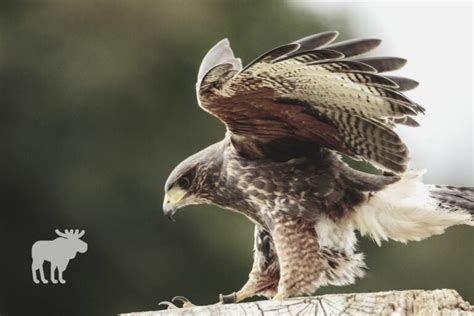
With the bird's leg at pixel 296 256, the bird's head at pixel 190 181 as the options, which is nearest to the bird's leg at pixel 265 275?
the bird's leg at pixel 296 256

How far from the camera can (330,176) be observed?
9461mm

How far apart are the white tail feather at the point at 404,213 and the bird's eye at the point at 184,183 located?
101 cm

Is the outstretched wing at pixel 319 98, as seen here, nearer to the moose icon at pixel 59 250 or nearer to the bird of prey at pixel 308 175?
the bird of prey at pixel 308 175

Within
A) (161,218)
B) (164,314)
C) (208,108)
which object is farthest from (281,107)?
(161,218)

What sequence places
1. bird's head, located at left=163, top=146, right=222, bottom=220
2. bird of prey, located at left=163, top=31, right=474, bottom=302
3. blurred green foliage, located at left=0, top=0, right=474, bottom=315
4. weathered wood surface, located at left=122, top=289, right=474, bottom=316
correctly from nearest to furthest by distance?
weathered wood surface, located at left=122, top=289, right=474, bottom=316
bird of prey, located at left=163, top=31, right=474, bottom=302
bird's head, located at left=163, top=146, right=222, bottom=220
blurred green foliage, located at left=0, top=0, right=474, bottom=315

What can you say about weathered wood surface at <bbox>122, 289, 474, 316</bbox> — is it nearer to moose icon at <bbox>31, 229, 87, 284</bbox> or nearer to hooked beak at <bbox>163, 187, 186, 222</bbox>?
moose icon at <bbox>31, 229, 87, 284</bbox>

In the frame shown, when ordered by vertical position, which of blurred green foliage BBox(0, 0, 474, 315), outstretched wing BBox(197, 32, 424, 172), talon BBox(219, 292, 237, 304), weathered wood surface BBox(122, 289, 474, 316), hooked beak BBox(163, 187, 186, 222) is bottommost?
blurred green foliage BBox(0, 0, 474, 315)

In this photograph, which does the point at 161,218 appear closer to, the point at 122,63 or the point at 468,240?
the point at 122,63

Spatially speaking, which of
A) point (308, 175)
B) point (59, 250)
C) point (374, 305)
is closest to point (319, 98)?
point (308, 175)

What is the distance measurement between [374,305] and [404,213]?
1843 mm

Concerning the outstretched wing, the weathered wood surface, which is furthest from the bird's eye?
the weathered wood surface

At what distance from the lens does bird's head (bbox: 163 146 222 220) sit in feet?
31.6

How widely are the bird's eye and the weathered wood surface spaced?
197 cm

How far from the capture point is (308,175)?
9453 millimetres
